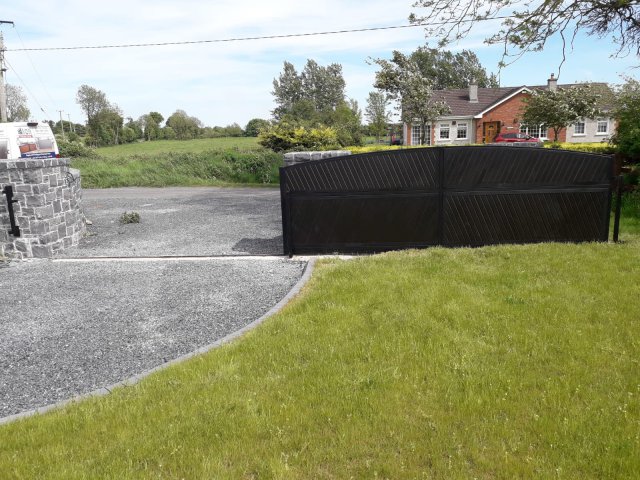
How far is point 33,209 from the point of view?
8.94 m

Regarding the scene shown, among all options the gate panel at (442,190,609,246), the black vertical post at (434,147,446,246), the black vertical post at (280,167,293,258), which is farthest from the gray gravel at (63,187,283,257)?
the gate panel at (442,190,609,246)

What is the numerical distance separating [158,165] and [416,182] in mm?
21098

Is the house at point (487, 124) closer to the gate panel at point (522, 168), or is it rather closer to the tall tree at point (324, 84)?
the gate panel at point (522, 168)

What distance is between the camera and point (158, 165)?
26438 millimetres

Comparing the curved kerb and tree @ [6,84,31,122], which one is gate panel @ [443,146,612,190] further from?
tree @ [6,84,31,122]

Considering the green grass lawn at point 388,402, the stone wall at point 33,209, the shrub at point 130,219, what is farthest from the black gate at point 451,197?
the shrub at point 130,219

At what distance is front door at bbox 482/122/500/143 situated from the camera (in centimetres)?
4344

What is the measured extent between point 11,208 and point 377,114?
43.4 meters

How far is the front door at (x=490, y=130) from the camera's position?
143 ft

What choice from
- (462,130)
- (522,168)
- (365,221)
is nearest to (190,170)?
(365,221)

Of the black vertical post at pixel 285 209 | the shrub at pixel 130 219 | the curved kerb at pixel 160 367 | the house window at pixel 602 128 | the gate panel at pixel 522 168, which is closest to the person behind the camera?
the curved kerb at pixel 160 367

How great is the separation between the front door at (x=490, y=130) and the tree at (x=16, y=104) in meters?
55.1

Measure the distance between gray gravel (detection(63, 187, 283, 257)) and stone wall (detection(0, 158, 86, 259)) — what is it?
24.7 inches

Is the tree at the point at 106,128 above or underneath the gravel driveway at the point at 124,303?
above
